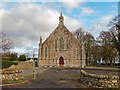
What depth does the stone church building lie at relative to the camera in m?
58.9

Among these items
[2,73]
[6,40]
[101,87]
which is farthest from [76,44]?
[101,87]

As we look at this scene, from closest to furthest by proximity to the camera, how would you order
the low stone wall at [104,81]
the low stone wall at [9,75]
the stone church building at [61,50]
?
1. the low stone wall at [104,81]
2. the low stone wall at [9,75]
3. the stone church building at [61,50]

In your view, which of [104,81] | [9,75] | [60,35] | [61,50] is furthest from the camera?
[60,35]

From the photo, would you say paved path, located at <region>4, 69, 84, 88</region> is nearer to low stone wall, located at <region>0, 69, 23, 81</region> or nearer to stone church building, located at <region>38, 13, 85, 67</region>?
low stone wall, located at <region>0, 69, 23, 81</region>

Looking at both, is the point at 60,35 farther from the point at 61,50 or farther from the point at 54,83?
the point at 54,83

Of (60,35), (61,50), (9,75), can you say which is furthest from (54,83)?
(60,35)

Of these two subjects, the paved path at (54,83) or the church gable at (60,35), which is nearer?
the paved path at (54,83)

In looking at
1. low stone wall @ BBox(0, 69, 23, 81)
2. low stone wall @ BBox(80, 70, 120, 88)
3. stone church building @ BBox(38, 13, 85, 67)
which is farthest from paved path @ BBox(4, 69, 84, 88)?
stone church building @ BBox(38, 13, 85, 67)

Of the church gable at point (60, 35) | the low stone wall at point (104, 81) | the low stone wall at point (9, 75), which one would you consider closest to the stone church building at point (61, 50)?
the church gable at point (60, 35)

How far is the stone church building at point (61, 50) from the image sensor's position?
58.9 m

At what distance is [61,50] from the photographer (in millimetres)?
60062

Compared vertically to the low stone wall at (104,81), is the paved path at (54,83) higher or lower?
lower

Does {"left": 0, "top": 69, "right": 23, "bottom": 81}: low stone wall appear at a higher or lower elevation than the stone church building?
lower

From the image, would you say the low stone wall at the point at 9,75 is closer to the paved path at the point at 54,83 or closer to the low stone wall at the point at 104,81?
the paved path at the point at 54,83
